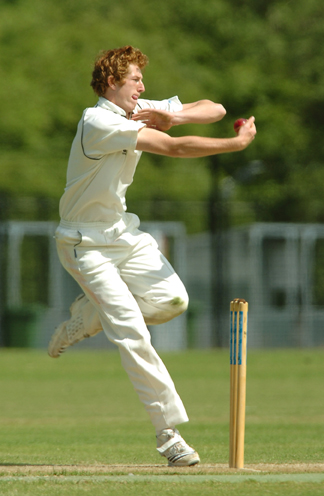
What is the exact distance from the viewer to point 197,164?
37000mm

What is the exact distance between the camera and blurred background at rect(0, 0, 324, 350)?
71.4 ft

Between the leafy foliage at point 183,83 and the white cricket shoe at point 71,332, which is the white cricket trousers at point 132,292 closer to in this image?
the white cricket shoe at point 71,332

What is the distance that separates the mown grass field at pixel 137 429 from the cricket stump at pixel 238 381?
0.56 ft

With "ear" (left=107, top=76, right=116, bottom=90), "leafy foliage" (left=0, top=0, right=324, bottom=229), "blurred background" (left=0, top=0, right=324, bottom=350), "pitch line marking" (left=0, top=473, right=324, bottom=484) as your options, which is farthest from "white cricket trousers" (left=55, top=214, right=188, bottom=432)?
"leafy foliage" (left=0, top=0, right=324, bottom=229)

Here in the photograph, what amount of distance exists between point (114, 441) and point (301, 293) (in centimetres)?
1440

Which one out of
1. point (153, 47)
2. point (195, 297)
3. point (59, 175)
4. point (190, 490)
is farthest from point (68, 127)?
point (190, 490)

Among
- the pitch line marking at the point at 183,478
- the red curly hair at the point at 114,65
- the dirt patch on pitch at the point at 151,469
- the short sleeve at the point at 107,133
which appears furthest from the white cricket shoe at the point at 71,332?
the red curly hair at the point at 114,65

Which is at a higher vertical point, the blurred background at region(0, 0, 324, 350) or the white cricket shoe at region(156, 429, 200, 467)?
the blurred background at region(0, 0, 324, 350)

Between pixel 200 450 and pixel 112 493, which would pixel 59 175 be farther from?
pixel 112 493

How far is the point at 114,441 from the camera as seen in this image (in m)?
7.57

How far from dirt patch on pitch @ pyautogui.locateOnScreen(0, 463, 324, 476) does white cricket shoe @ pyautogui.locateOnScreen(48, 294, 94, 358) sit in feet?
3.40

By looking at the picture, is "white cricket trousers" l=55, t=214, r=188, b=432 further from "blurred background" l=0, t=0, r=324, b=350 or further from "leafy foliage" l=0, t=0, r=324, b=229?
"leafy foliage" l=0, t=0, r=324, b=229

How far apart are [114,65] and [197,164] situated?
31.3 meters

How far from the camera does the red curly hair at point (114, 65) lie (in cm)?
586
